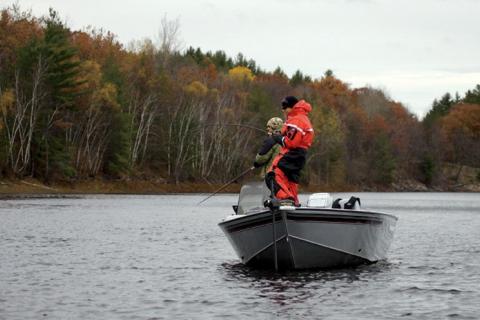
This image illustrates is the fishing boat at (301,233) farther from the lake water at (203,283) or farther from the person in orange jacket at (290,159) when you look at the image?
the person in orange jacket at (290,159)

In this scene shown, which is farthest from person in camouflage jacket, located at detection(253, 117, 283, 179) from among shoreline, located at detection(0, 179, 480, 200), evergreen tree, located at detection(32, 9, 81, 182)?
evergreen tree, located at detection(32, 9, 81, 182)

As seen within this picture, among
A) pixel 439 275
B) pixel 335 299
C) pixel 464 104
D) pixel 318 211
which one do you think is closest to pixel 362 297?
pixel 335 299

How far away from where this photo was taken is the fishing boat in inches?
685

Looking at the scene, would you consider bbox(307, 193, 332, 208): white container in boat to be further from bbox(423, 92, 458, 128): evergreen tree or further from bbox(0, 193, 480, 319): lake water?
bbox(423, 92, 458, 128): evergreen tree

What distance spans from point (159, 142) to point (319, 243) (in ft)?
254

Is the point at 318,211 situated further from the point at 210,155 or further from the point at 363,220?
the point at 210,155

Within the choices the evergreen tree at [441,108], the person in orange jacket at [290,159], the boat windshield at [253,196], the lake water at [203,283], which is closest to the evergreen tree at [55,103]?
the lake water at [203,283]

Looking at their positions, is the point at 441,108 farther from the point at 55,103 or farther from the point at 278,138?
the point at 278,138

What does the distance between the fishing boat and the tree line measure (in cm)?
1757

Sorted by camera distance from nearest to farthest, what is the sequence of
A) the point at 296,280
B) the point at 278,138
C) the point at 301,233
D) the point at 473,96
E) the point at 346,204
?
1. the point at 296,280
2. the point at 301,233
3. the point at 278,138
4. the point at 346,204
5. the point at 473,96

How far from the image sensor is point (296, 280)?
17.0 meters

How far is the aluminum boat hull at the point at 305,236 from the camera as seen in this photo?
57.1ft

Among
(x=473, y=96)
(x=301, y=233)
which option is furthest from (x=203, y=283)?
(x=473, y=96)

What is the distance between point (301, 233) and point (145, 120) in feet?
258
